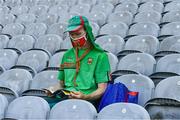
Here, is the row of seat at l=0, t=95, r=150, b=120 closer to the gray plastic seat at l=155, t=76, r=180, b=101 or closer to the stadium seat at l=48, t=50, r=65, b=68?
the gray plastic seat at l=155, t=76, r=180, b=101

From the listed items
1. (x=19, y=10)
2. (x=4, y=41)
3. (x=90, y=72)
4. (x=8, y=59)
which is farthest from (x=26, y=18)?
(x=90, y=72)

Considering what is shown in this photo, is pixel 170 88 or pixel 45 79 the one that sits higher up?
pixel 45 79

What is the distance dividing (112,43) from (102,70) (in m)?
1.54

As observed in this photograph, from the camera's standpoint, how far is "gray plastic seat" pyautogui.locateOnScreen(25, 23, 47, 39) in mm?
4980

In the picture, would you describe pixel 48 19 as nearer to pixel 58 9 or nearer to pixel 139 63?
pixel 58 9

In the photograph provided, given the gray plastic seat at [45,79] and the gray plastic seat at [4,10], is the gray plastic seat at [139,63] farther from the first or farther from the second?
the gray plastic seat at [4,10]

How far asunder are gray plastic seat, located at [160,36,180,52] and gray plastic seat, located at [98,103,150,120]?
157 centimetres

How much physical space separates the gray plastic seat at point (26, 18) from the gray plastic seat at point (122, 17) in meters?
1.21

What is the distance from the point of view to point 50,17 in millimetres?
5555

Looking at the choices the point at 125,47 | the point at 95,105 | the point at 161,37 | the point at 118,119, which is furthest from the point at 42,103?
the point at 161,37

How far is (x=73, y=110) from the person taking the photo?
2.50 m

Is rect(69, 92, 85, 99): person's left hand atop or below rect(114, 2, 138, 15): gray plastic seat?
below

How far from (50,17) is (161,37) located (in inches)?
78.7

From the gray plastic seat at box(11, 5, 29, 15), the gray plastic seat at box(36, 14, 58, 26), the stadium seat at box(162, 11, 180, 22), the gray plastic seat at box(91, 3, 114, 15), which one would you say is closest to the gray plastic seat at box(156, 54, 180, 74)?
the stadium seat at box(162, 11, 180, 22)
